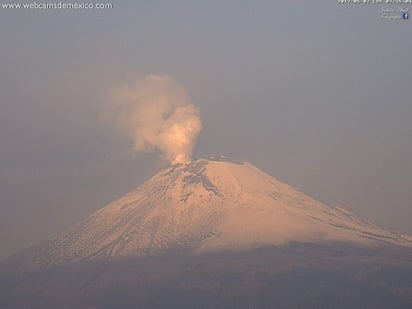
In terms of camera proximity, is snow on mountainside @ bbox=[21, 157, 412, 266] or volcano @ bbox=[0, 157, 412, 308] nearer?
volcano @ bbox=[0, 157, 412, 308]

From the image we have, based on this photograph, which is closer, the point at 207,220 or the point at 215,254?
the point at 215,254

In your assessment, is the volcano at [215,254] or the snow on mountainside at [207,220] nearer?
the volcano at [215,254]

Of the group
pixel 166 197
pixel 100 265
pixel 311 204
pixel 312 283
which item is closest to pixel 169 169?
pixel 166 197

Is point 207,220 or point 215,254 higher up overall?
point 207,220
